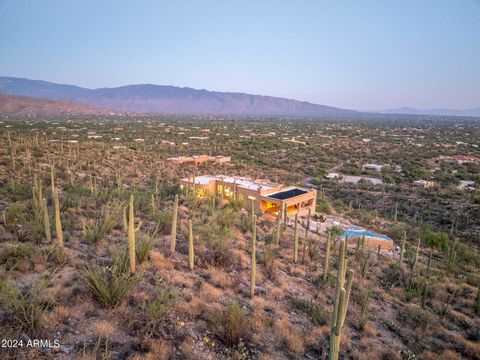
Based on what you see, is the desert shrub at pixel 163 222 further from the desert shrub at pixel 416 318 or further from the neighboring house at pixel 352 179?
the neighboring house at pixel 352 179

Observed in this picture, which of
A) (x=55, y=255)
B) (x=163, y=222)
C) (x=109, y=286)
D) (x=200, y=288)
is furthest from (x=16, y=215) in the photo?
(x=200, y=288)

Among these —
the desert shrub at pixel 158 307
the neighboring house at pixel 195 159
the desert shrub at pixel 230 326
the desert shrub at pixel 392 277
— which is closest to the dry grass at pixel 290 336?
the desert shrub at pixel 230 326

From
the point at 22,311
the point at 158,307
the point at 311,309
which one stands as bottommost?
the point at 311,309

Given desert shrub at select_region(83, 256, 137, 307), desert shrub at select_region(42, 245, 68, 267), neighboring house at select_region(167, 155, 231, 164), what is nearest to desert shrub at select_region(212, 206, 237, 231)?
desert shrub at select_region(42, 245, 68, 267)

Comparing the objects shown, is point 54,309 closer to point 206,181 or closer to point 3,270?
point 3,270

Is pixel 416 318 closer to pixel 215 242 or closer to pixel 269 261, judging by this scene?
pixel 269 261

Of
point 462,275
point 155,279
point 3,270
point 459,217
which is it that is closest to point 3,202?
point 3,270
